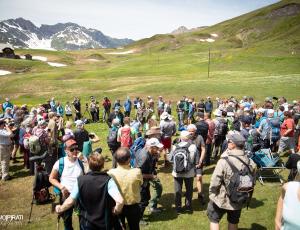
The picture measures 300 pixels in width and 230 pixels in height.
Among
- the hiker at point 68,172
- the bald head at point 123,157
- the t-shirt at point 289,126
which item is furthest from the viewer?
the t-shirt at point 289,126

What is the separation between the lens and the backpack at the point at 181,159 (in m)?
Result: 8.78

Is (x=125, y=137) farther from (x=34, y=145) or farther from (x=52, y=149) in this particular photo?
(x=34, y=145)

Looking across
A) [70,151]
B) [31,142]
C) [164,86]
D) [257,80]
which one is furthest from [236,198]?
[257,80]

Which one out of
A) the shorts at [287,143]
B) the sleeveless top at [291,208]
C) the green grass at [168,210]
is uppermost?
the sleeveless top at [291,208]

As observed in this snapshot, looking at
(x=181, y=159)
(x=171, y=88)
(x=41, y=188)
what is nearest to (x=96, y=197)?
(x=181, y=159)

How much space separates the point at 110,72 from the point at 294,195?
70.1 meters

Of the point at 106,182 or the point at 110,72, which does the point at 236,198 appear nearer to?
the point at 106,182

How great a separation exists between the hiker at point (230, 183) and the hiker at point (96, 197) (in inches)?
85.0

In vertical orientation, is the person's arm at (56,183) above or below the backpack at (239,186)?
below

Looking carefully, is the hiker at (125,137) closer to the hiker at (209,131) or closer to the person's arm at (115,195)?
the hiker at (209,131)

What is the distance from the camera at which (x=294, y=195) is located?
173 inches

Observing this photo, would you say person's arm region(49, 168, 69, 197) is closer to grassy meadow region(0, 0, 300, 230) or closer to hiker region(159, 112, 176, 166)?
grassy meadow region(0, 0, 300, 230)

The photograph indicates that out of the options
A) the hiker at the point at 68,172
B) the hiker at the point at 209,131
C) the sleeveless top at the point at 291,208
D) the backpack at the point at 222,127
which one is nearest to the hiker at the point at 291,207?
the sleeveless top at the point at 291,208

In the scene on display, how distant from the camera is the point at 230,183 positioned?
20.6 ft
